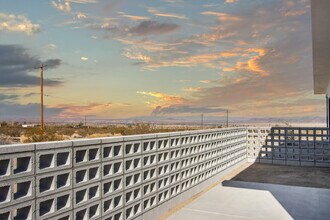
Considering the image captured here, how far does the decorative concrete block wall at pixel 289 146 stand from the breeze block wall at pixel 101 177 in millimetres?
6140

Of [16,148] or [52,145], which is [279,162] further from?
[16,148]

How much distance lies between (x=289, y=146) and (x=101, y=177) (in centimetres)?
1041

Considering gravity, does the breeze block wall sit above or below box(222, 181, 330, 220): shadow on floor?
above

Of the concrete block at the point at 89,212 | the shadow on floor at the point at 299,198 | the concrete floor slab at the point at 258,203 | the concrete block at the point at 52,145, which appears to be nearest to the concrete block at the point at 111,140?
the concrete block at the point at 52,145

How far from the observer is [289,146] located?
42.7 ft

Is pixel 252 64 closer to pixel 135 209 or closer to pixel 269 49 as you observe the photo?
pixel 269 49

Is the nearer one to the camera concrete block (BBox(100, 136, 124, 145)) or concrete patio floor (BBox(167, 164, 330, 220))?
concrete block (BBox(100, 136, 124, 145))

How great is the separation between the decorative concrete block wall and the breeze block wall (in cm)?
614

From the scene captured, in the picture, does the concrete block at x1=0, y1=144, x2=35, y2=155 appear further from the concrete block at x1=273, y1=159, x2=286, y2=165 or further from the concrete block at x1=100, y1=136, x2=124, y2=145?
the concrete block at x1=273, y1=159, x2=286, y2=165

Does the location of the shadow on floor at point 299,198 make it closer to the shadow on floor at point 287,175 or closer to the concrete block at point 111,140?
the shadow on floor at point 287,175

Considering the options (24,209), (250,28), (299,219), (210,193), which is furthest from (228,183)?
(250,28)

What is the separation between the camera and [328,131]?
492 inches

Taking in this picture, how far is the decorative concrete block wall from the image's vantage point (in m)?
12.4

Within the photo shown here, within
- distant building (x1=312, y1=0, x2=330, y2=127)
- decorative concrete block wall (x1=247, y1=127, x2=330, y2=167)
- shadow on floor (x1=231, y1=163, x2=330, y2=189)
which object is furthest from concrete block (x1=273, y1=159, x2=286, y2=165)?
distant building (x1=312, y1=0, x2=330, y2=127)
